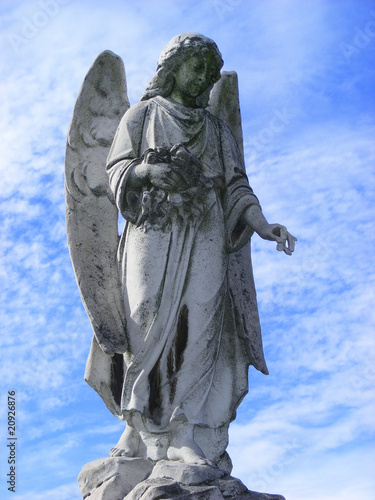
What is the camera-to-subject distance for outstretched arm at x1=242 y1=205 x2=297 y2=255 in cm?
832

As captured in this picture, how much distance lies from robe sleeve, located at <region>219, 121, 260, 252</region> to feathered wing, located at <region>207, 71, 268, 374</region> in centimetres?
29

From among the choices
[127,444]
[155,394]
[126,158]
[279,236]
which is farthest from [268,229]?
[127,444]

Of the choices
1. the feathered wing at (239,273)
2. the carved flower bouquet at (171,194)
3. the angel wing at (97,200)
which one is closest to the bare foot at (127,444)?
the angel wing at (97,200)

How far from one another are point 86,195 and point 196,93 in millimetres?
1424

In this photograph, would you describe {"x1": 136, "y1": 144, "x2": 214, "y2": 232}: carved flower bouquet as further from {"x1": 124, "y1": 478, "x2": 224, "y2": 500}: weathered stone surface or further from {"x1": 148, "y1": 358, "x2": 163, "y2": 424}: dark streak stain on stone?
{"x1": 124, "y1": 478, "x2": 224, "y2": 500}: weathered stone surface

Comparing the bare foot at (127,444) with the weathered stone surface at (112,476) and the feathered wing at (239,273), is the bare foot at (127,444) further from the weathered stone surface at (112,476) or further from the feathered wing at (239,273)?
the feathered wing at (239,273)

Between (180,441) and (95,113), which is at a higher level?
(95,113)

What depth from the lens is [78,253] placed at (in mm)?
8812

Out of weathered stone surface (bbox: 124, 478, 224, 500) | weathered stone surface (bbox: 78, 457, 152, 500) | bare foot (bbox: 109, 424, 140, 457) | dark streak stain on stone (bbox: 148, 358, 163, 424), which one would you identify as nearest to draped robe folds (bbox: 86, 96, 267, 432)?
dark streak stain on stone (bbox: 148, 358, 163, 424)

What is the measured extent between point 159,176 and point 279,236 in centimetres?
118

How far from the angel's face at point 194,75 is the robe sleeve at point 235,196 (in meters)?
0.51

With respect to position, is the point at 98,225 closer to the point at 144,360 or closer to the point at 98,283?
the point at 98,283

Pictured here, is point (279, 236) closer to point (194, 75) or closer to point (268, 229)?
point (268, 229)

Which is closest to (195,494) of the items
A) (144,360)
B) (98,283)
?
(144,360)
